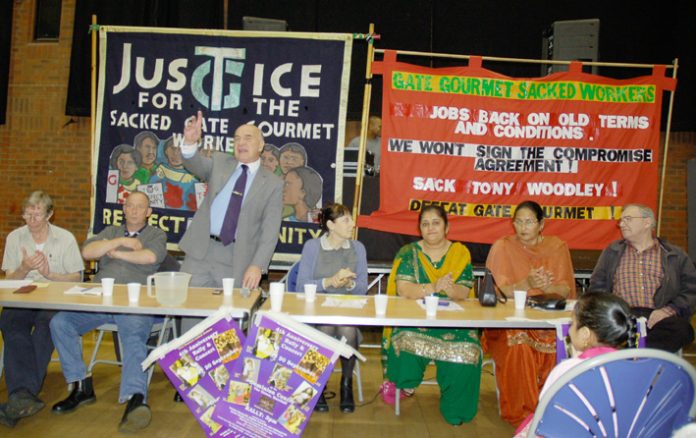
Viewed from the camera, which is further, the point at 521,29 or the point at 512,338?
the point at 521,29

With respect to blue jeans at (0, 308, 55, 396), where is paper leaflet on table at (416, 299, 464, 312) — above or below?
above

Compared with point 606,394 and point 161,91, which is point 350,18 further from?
point 606,394

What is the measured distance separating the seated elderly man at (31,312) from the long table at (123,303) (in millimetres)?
375

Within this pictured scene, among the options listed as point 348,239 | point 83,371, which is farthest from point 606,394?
point 83,371

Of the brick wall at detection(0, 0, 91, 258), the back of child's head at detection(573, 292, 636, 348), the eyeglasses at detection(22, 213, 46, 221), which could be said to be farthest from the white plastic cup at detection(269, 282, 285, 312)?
the brick wall at detection(0, 0, 91, 258)

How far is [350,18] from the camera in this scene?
634cm

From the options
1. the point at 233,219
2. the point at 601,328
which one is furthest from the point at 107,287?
→ the point at 601,328

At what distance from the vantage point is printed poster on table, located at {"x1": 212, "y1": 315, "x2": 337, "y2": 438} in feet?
7.82

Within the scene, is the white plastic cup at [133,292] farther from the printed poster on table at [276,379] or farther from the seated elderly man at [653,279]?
the seated elderly man at [653,279]

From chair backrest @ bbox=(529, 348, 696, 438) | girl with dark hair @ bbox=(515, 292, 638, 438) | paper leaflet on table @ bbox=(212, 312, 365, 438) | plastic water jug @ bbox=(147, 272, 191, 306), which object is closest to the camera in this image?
chair backrest @ bbox=(529, 348, 696, 438)

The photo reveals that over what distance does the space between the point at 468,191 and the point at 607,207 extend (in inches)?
44.8

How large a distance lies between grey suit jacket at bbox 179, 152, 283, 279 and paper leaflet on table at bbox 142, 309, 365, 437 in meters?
0.93

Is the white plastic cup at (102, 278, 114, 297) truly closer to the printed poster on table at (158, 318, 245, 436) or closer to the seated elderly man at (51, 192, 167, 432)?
the seated elderly man at (51, 192, 167, 432)

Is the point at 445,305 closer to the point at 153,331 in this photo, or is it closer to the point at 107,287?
the point at 107,287
